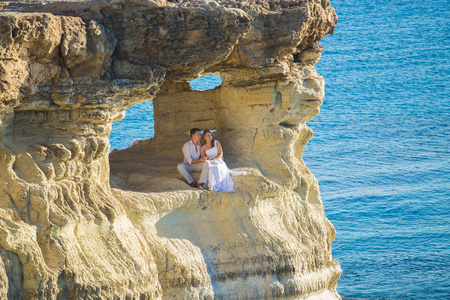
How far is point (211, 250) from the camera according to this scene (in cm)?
1096

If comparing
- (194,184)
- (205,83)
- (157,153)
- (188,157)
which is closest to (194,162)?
(188,157)

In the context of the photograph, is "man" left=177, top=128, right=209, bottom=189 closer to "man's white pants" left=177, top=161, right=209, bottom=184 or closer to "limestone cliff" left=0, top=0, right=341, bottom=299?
"man's white pants" left=177, top=161, right=209, bottom=184

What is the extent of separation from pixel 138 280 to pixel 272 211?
279 centimetres

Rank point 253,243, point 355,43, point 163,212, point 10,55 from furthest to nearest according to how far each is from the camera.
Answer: point 355,43, point 253,243, point 163,212, point 10,55

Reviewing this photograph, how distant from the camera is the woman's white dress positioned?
10977 mm

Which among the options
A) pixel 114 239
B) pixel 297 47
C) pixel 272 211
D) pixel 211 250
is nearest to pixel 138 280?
pixel 114 239

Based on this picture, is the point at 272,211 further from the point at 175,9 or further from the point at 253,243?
the point at 175,9

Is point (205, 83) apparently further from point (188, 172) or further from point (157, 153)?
point (188, 172)

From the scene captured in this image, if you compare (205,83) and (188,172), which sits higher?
(205,83)

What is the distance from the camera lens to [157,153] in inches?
475

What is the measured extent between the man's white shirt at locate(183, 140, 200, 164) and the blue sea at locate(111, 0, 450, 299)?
6837 millimetres

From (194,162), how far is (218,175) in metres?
0.40

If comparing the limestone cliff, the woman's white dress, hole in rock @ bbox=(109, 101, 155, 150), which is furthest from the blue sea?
the woman's white dress

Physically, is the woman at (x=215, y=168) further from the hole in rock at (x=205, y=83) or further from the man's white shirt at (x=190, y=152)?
the hole in rock at (x=205, y=83)
